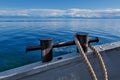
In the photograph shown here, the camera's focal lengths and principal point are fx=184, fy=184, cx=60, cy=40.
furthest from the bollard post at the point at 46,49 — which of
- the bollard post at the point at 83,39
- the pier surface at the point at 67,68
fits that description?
the bollard post at the point at 83,39

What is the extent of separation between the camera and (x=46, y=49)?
2.10 m

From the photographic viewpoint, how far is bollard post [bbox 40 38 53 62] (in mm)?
2084

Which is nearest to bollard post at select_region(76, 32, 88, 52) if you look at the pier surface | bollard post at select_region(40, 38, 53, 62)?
the pier surface

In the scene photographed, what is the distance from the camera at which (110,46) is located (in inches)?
89.0

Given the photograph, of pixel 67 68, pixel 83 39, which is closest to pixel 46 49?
pixel 67 68

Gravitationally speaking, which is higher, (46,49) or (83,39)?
(83,39)

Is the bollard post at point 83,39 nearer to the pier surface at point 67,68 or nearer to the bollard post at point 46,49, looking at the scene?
the pier surface at point 67,68

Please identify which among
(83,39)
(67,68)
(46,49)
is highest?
(83,39)

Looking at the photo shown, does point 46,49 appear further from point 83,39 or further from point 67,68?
point 83,39

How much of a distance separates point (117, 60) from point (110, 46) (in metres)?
0.20

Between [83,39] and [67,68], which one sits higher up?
[83,39]

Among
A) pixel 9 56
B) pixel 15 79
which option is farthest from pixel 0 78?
pixel 9 56

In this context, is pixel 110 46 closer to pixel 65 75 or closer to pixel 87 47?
pixel 87 47

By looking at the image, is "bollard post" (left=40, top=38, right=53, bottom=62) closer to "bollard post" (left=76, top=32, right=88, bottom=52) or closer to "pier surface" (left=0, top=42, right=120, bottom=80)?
"pier surface" (left=0, top=42, right=120, bottom=80)
